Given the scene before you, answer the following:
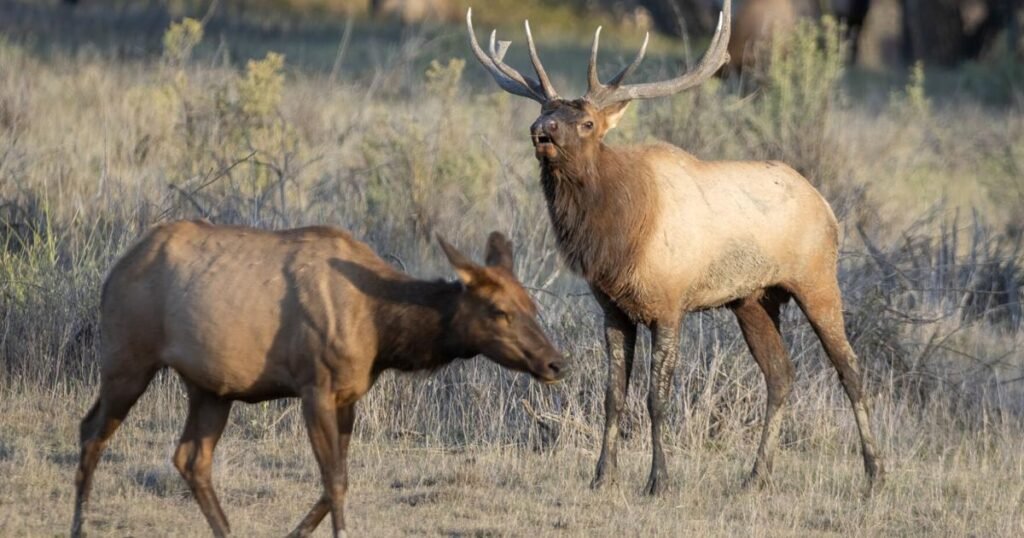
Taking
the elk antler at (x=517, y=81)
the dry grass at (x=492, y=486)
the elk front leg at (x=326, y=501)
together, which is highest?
the elk antler at (x=517, y=81)

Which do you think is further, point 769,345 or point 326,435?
point 769,345

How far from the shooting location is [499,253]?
6840 mm

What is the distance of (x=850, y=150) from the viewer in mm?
16234

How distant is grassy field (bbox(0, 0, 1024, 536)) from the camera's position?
8.17 metres

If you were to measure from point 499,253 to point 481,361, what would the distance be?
3391 millimetres

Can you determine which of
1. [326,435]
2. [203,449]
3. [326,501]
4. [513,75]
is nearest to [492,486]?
[326,501]

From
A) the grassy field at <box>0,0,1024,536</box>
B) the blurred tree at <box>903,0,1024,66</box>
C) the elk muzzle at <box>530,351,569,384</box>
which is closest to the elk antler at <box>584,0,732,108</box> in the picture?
the grassy field at <box>0,0,1024,536</box>

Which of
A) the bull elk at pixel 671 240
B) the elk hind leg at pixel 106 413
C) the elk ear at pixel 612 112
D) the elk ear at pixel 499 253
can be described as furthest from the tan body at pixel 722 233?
the elk hind leg at pixel 106 413

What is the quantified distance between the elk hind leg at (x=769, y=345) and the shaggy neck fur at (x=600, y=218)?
0.98m

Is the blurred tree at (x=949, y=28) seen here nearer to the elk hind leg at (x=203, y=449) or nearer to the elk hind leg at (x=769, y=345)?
the elk hind leg at (x=769, y=345)

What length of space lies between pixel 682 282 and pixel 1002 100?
56.7 feet

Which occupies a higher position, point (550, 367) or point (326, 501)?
point (550, 367)

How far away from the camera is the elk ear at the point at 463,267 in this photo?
651 centimetres

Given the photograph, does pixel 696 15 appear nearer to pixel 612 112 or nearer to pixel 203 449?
pixel 612 112
